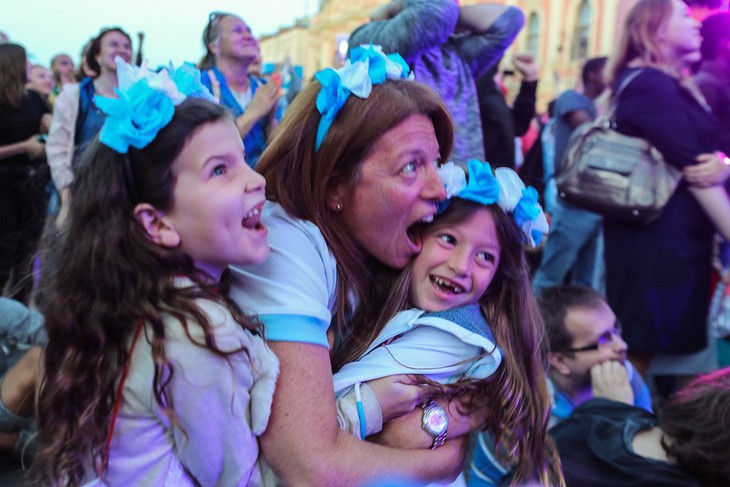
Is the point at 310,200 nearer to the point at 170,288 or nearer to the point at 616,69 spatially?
the point at 170,288

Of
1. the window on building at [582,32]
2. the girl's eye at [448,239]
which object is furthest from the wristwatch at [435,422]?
the window on building at [582,32]

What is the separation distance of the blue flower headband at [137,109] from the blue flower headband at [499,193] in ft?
2.41

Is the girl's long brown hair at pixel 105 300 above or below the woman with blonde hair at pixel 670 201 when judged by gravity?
above

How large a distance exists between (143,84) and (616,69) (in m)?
2.56

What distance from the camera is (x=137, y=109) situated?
146cm

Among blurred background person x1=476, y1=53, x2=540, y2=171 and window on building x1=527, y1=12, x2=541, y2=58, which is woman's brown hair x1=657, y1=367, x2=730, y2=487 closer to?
blurred background person x1=476, y1=53, x2=540, y2=171

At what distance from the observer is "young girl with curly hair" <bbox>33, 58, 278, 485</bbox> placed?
140 centimetres

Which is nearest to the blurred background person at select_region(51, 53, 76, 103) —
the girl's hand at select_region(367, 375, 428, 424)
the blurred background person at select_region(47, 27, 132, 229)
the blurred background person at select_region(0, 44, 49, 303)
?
the blurred background person at select_region(0, 44, 49, 303)

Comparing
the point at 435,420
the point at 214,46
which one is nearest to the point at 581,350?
the point at 435,420

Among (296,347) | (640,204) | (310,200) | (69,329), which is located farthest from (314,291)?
(640,204)

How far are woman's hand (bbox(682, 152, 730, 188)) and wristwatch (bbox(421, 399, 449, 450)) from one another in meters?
1.93

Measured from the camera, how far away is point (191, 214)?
4.89ft

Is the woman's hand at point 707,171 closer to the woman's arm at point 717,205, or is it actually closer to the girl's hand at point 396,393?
the woman's arm at point 717,205

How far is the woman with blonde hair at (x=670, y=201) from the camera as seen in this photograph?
124 inches
